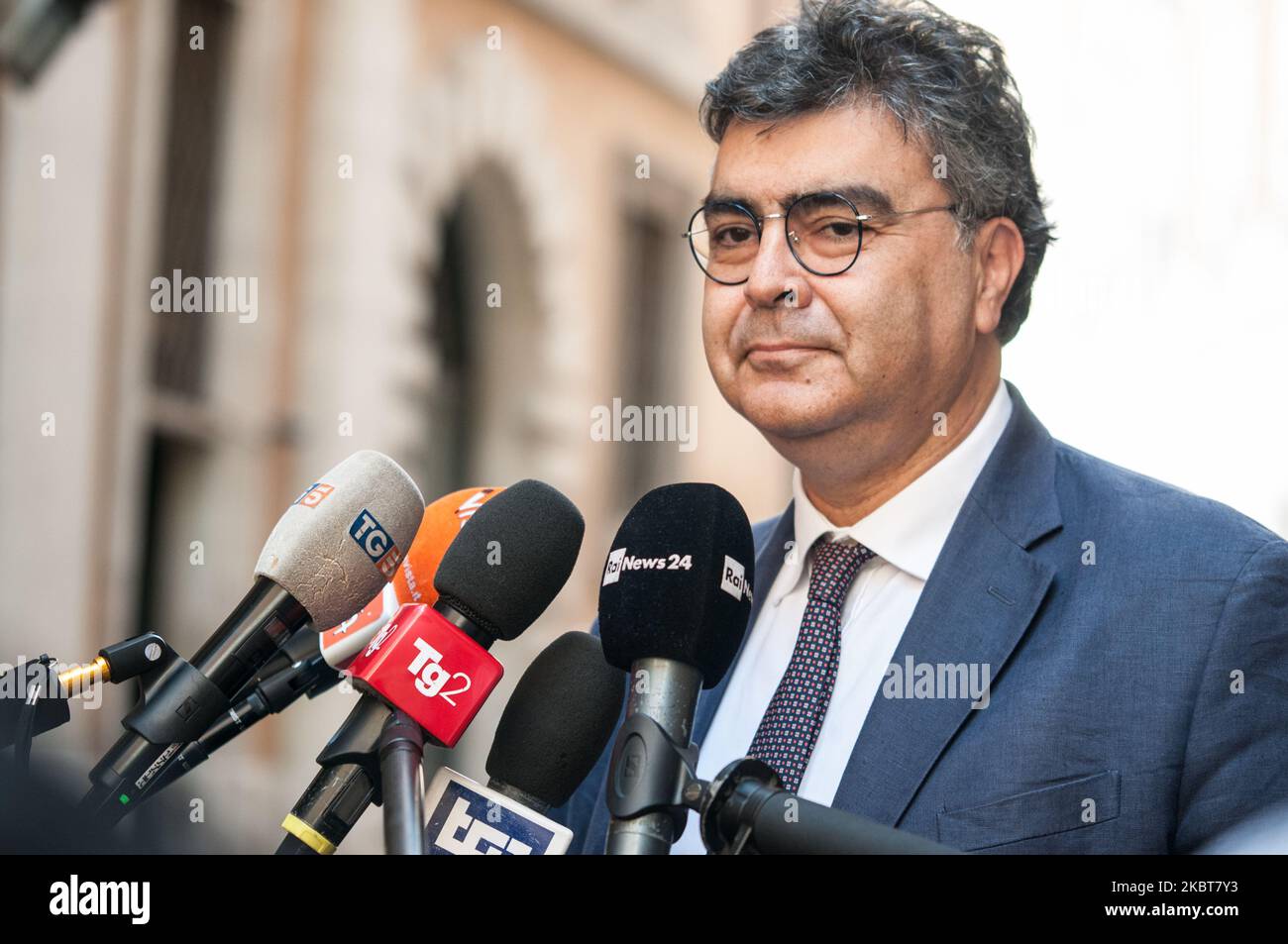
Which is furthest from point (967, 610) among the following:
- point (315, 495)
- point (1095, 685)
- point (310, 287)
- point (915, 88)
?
point (310, 287)

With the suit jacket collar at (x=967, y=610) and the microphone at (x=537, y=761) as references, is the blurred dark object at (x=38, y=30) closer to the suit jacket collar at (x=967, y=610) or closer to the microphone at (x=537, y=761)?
the suit jacket collar at (x=967, y=610)

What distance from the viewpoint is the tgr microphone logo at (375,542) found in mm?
1956

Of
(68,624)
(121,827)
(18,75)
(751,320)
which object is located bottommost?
(68,624)

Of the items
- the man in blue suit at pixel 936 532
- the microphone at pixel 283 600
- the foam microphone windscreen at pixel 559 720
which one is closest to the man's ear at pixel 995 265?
the man in blue suit at pixel 936 532

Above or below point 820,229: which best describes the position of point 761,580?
below

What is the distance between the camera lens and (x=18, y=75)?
515 cm

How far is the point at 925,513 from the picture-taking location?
105 inches

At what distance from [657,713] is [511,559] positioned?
1.02 feet

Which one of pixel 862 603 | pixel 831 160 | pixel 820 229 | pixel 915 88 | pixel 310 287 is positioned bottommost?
pixel 862 603

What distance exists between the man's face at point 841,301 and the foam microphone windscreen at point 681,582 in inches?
23.8

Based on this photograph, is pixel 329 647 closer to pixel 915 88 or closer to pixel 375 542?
pixel 375 542
